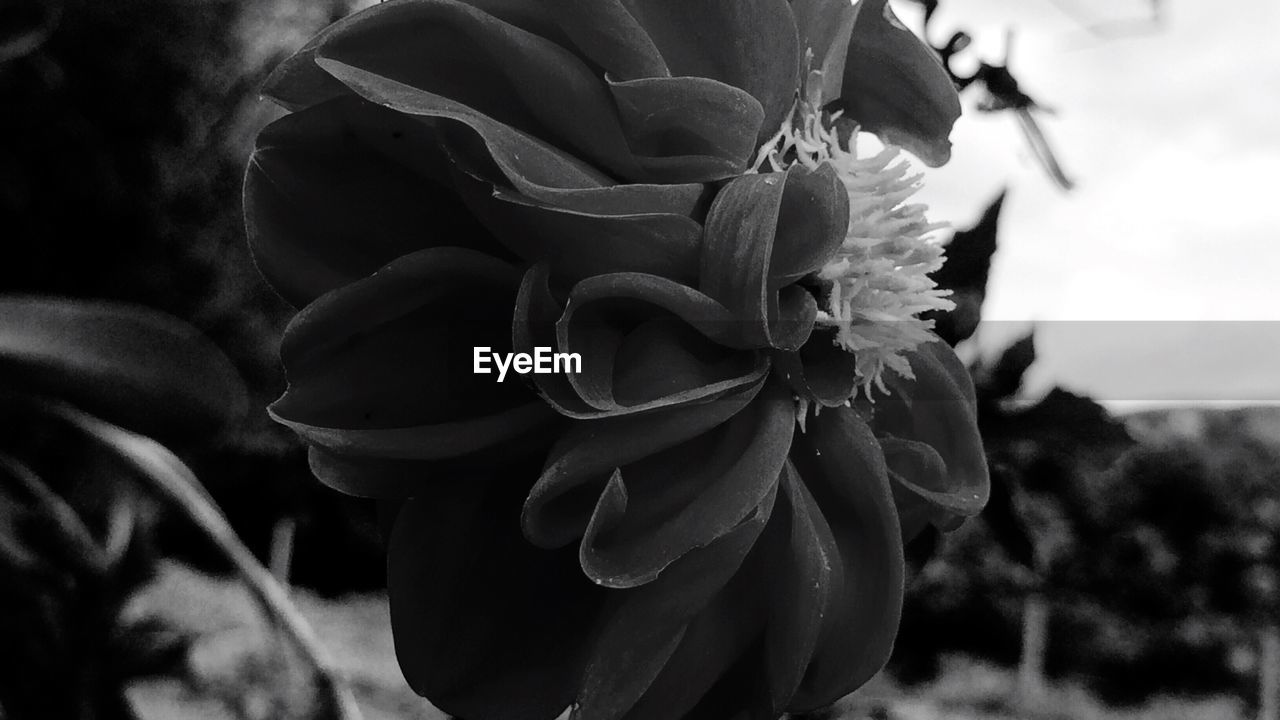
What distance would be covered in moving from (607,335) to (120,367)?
138mm

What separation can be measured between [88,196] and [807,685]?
0.19 metres

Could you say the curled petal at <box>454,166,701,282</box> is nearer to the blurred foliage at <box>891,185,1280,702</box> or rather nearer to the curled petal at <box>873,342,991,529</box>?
the curled petal at <box>873,342,991,529</box>

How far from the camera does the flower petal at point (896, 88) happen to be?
0.16 m

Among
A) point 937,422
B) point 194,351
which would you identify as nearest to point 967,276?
point 937,422

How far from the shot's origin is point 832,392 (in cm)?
14

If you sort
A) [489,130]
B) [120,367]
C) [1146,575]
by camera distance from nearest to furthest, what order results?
[489,130] → [120,367] → [1146,575]

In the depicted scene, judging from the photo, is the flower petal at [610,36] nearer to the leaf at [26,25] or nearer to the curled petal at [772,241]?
the curled petal at [772,241]

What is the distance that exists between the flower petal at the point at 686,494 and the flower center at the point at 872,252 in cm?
2

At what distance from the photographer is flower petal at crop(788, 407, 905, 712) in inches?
5.9

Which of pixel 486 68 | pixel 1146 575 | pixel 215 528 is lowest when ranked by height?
pixel 1146 575

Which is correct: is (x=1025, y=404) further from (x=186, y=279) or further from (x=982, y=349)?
(x=186, y=279)

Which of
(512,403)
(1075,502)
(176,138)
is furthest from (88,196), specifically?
(1075,502)

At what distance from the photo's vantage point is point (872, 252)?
148 millimetres

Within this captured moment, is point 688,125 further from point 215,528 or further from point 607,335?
point 215,528
